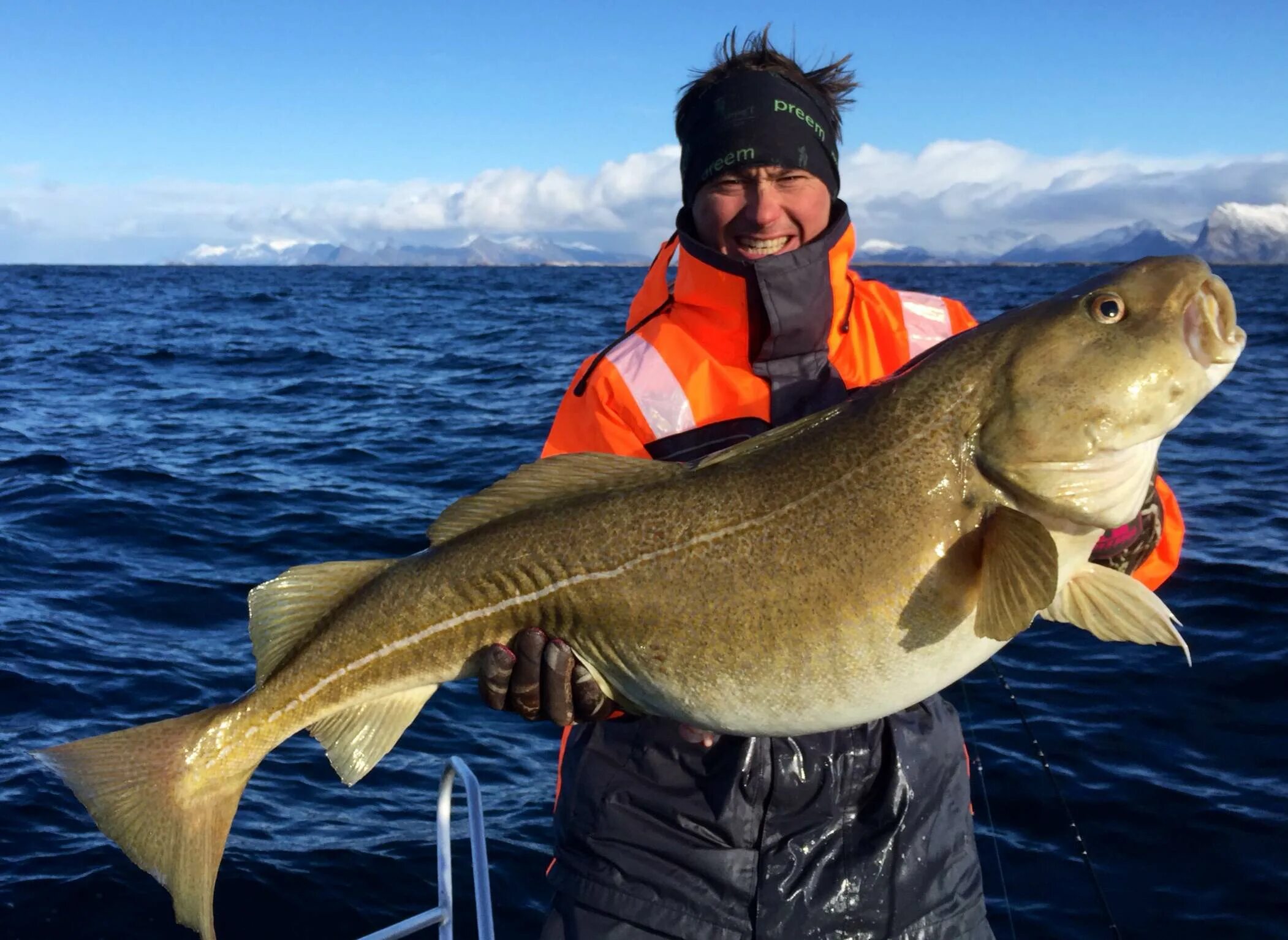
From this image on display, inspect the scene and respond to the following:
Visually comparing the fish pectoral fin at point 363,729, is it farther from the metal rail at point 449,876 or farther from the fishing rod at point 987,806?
the fishing rod at point 987,806

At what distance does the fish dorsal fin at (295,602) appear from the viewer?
3441mm

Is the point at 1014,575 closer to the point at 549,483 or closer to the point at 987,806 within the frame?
the point at 549,483

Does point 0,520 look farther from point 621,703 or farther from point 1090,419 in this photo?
point 1090,419

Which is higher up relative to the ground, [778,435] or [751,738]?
[778,435]

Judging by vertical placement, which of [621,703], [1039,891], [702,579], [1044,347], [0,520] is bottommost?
[1039,891]

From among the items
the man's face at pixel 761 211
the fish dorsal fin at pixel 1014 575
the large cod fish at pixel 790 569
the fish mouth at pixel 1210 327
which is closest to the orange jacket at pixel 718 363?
the man's face at pixel 761 211

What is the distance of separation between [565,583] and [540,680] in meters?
0.31

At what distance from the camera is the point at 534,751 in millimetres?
7367

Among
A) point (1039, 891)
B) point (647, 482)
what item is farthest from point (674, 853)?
point (1039, 891)

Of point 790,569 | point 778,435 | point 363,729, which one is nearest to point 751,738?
point 790,569

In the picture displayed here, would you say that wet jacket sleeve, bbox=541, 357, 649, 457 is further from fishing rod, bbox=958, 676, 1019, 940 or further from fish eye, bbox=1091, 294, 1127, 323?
fishing rod, bbox=958, 676, 1019, 940

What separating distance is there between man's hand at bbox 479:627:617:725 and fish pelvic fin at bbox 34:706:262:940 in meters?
0.90

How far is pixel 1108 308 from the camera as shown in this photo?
2.83 meters

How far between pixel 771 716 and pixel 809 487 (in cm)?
66
